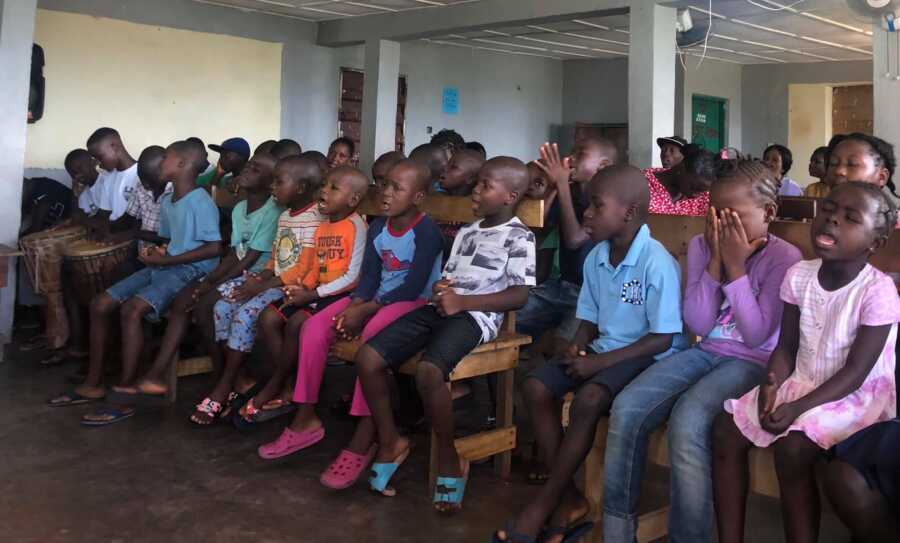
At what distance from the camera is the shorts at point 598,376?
2.71m

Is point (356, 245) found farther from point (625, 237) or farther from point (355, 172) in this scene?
point (625, 237)

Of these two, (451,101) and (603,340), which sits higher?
(451,101)

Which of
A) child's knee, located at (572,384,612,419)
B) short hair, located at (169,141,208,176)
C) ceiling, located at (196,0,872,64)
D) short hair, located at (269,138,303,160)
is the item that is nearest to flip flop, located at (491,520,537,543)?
child's knee, located at (572,384,612,419)

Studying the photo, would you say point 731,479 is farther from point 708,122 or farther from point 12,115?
point 708,122

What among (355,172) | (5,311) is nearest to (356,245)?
(355,172)

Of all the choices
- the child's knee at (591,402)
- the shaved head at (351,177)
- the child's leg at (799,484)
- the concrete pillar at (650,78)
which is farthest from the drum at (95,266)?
the child's leg at (799,484)

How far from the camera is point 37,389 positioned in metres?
4.66

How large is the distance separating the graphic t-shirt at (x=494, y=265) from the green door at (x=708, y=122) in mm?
8979

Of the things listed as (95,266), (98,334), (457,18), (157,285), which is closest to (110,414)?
(98,334)

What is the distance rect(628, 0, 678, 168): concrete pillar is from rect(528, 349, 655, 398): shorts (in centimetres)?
367

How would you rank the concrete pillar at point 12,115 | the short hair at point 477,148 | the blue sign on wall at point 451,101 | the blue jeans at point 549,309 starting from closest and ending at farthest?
1. the blue jeans at point 549,309
2. the short hair at point 477,148
3. the concrete pillar at point 12,115
4. the blue sign on wall at point 451,101

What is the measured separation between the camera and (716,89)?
464 inches

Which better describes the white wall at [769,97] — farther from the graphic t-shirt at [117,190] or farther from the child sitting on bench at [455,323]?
the child sitting on bench at [455,323]

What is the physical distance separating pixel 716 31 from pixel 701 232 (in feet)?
21.7
